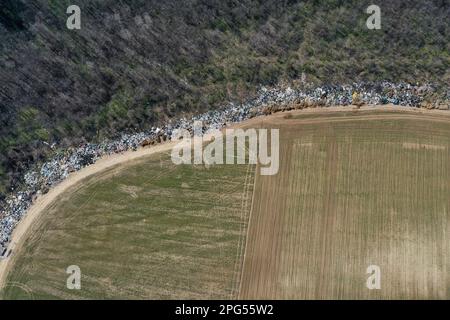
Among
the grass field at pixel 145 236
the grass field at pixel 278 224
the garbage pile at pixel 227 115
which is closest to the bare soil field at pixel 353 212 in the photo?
the grass field at pixel 278 224

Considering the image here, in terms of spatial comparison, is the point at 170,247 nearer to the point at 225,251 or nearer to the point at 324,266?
the point at 225,251

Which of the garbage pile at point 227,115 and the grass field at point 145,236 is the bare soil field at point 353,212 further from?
the grass field at point 145,236

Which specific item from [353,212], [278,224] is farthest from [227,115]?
[353,212]

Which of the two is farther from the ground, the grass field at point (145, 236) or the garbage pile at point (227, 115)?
the garbage pile at point (227, 115)

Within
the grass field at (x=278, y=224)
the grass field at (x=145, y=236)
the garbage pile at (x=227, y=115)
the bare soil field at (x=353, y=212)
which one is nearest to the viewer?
the bare soil field at (x=353, y=212)

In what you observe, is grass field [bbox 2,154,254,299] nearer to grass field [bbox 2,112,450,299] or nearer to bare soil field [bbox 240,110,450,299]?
grass field [bbox 2,112,450,299]

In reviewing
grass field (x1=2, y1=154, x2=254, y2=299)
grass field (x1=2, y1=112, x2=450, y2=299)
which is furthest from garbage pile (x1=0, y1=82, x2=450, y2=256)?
grass field (x1=2, y1=154, x2=254, y2=299)
